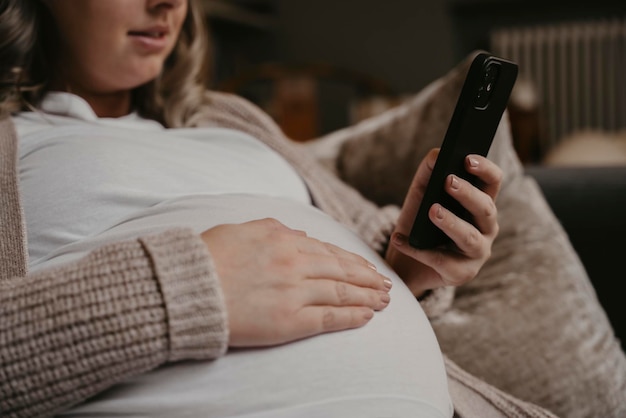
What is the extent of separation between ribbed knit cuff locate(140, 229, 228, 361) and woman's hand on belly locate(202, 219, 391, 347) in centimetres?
2

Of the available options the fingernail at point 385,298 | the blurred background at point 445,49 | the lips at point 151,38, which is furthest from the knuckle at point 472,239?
the blurred background at point 445,49

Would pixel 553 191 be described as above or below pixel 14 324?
below

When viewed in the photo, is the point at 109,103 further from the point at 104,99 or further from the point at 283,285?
the point at 283,285

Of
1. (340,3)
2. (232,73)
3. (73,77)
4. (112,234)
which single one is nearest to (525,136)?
(340,3)

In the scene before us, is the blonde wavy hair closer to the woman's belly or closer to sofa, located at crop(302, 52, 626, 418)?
sofa, located at crop(302, 52, 626, 418)

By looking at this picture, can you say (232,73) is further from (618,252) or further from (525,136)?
(618,252)

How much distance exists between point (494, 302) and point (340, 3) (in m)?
2.97

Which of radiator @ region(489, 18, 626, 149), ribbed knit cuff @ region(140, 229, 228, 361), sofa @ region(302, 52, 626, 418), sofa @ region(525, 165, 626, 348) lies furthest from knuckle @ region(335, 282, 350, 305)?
radiator @ region(489, 18, 626, 149)

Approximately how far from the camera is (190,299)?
52 cm

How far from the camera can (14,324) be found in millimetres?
524

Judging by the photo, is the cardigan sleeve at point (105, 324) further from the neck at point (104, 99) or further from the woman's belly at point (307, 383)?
the neck at point (104, 99)

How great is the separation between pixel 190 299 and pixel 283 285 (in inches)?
3.2

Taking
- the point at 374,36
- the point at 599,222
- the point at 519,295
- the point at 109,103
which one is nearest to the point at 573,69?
the point at 374,36

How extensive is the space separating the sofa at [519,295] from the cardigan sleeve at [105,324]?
1.53 feet
